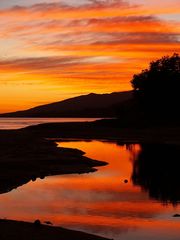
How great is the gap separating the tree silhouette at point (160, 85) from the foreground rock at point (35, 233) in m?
84.5

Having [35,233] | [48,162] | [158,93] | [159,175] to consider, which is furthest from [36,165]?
[158,93]

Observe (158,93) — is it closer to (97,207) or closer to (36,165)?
(36,165)

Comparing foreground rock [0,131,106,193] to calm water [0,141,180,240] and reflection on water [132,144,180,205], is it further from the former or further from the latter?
reflection on water [132,144,180,205]

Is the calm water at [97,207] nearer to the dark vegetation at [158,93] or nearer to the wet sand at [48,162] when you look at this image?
the wet sand at [48,162]

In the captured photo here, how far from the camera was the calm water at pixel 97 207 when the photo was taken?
60.5 ft

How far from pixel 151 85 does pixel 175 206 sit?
80659mm

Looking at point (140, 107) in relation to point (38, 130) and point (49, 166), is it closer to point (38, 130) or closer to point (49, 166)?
point (38, 130)

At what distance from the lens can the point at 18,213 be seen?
20.9m

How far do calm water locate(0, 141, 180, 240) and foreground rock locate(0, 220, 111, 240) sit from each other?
114cm

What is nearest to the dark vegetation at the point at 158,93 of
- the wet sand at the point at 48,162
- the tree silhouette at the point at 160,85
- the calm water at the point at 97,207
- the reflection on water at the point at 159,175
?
the tree silhouette at the point at 160,85

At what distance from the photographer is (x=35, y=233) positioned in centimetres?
1673

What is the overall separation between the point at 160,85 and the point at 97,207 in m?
80.8

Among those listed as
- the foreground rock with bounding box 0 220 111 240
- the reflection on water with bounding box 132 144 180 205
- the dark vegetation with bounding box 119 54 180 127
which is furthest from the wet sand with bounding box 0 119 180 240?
the dark vegetation with bounding box 119 54 180 127

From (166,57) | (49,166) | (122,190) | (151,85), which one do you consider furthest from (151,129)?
(122,190)
